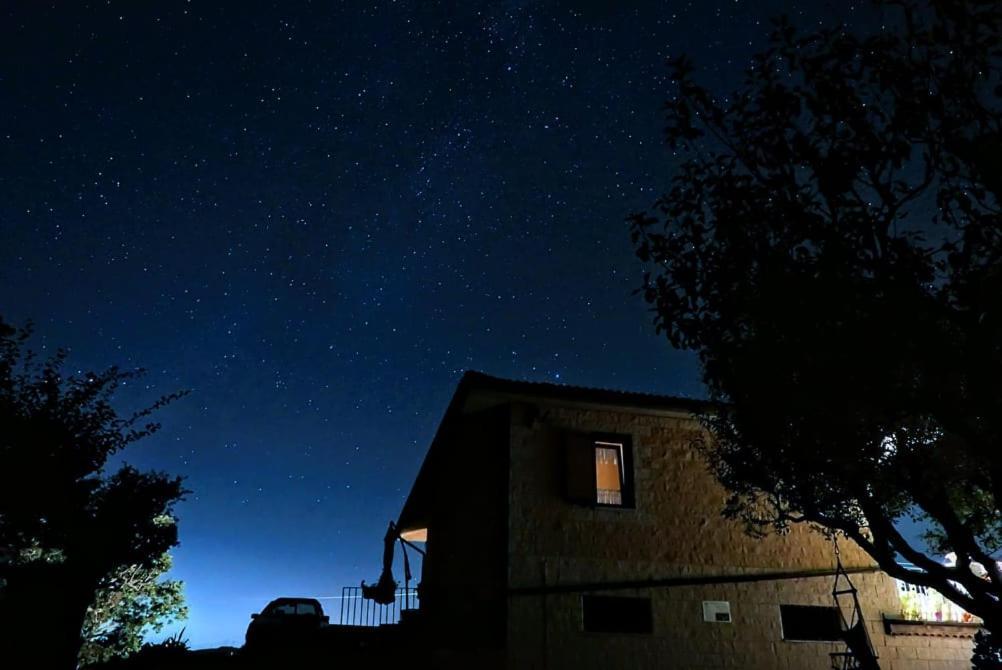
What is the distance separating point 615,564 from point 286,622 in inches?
356

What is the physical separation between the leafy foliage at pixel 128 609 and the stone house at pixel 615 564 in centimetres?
1343

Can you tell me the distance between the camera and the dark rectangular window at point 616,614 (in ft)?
43.2

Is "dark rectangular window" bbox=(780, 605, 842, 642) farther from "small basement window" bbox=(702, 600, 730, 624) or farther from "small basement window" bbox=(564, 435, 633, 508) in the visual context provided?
"small basement window" bbox=(564, 435, 633, 508)

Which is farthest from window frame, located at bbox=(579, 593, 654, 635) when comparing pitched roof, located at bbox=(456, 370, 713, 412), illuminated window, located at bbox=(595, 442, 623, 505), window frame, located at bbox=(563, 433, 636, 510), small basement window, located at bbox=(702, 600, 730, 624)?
pitched roof, located at bbox=(456, 370, 713, 412)

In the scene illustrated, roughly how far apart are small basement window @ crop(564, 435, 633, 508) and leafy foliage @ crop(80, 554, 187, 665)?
51.4ft

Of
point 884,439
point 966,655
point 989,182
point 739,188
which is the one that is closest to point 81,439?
point 739,188

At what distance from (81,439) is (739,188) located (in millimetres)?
16771

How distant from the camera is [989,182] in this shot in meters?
7.09

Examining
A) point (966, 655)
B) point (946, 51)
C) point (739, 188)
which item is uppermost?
point (946, 51)

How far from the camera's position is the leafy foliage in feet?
70.0

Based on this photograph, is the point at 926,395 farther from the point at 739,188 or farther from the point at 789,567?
the point at 789,567

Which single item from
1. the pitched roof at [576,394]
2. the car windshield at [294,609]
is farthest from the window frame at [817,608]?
the car windshield at [294,609]

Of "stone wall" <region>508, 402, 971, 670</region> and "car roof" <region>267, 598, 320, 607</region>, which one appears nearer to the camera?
"stone wall" <region>508, 402, 971, 670</region>

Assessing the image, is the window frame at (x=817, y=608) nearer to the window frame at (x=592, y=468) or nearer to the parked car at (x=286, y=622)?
the window frame at (x=592, y=468)
